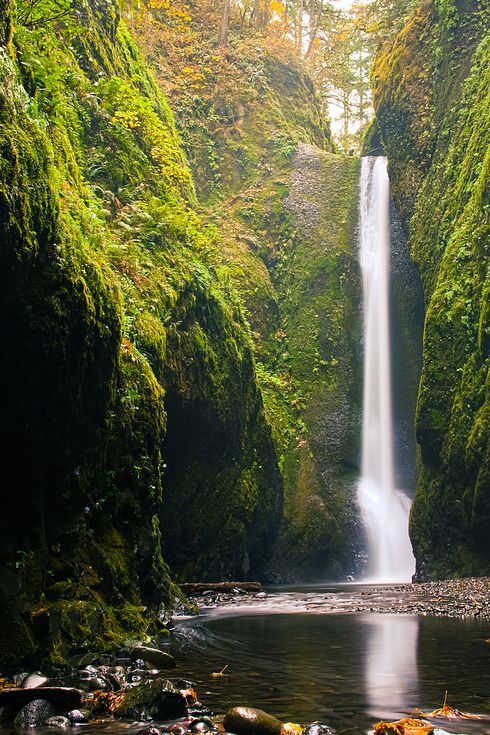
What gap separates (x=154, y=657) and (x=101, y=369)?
9.50 ft

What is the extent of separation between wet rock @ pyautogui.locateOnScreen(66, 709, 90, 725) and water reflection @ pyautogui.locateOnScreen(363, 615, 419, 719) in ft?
6.48

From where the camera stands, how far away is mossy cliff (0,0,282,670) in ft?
19.1

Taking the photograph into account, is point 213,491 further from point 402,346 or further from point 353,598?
point 402,346

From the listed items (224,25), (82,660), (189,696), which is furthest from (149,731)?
(224,25)

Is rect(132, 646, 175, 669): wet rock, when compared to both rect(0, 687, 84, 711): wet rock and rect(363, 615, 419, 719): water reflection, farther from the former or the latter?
rect(363, 615, 419, 719): water reflection

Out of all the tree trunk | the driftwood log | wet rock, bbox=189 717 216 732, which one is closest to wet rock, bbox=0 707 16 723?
wet rock, bbox=189 717 216 732

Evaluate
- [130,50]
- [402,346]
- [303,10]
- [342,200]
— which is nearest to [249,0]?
[303,10]

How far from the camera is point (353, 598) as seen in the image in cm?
1343

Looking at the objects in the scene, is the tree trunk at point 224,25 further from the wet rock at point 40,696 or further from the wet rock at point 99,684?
the wet rock at point 40,696

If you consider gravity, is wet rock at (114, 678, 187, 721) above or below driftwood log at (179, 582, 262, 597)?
above

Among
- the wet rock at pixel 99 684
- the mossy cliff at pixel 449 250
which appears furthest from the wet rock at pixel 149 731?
the mossy cliff at pixel 449 250

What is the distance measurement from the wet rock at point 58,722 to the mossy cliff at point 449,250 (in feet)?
37.5

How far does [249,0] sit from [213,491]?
3007 centimetres

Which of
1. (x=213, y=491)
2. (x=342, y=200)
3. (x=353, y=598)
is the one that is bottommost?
(x=353, y=598)
